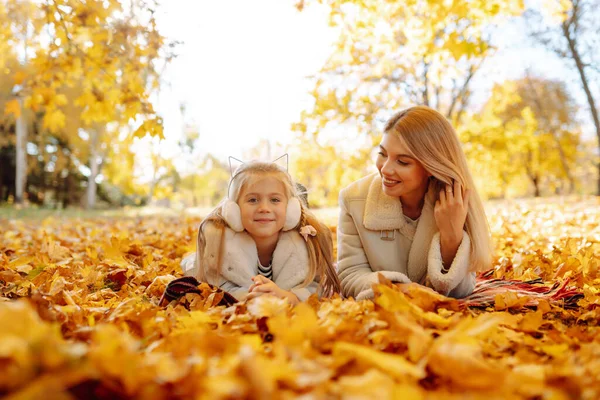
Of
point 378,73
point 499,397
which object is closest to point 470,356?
point 499,397

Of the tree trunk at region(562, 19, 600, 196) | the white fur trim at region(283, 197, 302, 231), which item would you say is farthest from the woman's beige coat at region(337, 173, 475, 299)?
the tree trunk at region(562, 19, 600, 196)

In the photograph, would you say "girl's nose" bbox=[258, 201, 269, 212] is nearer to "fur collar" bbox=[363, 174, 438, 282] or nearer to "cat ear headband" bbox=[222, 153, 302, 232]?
"cat ear headband" bbox=[222, 153, 302, 232]

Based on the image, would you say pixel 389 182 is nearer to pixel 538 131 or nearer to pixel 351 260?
pixel 351 260

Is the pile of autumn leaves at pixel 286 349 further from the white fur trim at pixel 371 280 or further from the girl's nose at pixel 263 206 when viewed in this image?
the girl's nose at pixel 263 206

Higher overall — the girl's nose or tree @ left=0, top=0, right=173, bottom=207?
tree @ left=0, top=0, right=173, bottom=207

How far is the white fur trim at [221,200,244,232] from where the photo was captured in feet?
8.71

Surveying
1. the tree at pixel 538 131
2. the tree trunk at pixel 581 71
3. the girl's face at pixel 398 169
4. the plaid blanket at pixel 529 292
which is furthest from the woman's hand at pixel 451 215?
the tree at pixel 538 131

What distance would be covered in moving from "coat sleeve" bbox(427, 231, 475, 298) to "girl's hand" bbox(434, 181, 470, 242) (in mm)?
52

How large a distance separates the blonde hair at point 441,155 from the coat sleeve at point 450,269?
0.08 meters

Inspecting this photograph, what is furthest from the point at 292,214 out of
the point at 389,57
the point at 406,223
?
the point at 389,57

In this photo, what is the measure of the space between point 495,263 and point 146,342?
9.86 feet

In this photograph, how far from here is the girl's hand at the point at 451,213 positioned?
2625mm

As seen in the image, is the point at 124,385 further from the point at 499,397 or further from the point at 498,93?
the point at 498,93

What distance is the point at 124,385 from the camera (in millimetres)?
1009
